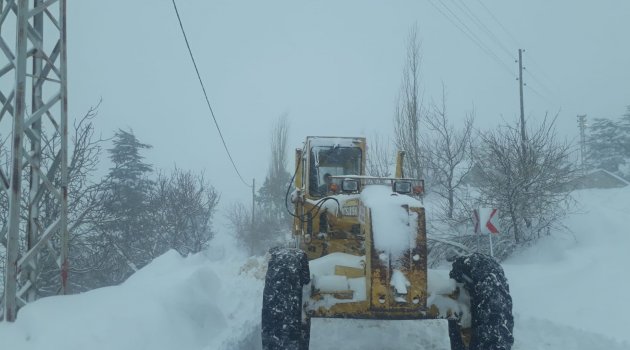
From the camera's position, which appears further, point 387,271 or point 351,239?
point 351,239

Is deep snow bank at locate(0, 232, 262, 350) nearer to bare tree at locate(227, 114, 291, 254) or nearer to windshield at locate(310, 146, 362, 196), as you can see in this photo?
windshield at locate(310, 146, 362, 196)

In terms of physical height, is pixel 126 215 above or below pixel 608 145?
below

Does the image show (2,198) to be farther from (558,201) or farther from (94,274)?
(558,201)

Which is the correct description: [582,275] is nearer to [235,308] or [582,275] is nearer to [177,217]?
[235,308]

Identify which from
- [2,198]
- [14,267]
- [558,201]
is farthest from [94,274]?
[558,201]

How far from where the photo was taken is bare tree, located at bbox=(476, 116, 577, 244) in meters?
12.3

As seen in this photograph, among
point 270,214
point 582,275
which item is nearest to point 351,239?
point 582,275

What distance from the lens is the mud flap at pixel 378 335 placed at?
21.1 ft

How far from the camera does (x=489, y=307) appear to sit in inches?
184

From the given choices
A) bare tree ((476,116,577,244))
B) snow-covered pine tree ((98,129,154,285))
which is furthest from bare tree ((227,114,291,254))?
bare tree ((476,116,577,244))

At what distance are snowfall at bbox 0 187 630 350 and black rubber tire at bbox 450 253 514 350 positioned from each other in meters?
2.11

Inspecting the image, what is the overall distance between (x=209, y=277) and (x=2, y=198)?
6.40 meters

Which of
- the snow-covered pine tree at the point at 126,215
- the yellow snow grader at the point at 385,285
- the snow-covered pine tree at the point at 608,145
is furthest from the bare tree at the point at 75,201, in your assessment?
the snow-covered pine tree at the point at 608,145

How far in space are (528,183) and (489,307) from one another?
8620 millimetres
